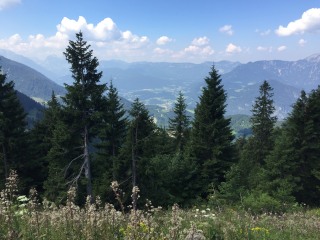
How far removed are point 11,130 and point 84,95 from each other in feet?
26.0

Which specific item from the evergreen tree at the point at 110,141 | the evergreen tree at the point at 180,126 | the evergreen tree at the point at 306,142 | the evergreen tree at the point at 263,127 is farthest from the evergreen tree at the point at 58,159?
the evergreen tree at the point at 263,127

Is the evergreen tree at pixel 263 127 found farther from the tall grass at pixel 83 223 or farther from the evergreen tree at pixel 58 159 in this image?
the tall grass at pixel 83 223

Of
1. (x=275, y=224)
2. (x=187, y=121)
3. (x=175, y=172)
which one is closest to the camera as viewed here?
(x=275, y=224)

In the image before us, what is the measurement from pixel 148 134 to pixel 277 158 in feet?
43.4

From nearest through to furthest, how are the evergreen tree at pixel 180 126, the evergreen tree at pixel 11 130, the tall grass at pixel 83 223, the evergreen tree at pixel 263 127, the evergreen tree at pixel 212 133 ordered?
the tall grass at pixel 83 223, the evergreen tree at pixel 11 130, the evergreen tree at pixel 212 133, the evergreen tree at pixel 263 127, the evergreen tree at pixel 180 126

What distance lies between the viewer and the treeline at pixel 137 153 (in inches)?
961

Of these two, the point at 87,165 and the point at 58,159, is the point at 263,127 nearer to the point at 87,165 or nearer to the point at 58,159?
the point at 87,165

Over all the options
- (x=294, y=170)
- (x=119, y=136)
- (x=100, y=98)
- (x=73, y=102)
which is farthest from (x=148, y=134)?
(x=294, y=170)

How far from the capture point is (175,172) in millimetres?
29859

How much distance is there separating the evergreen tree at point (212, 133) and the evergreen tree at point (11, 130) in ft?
55.1

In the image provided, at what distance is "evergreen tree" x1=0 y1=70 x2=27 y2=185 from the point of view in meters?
25.9

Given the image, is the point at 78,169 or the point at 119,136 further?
the point at 119,136

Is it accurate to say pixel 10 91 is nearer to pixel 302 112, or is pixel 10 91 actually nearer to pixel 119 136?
pixel 119 136

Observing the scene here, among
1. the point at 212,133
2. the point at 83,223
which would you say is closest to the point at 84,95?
the point at 212,133
